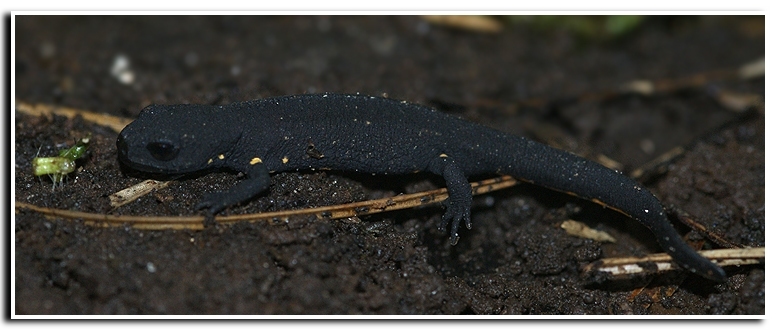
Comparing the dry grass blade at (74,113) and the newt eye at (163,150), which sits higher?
the dry grass blade at (74,113)

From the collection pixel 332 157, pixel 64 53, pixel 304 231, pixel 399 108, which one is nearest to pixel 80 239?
pixel 304 231

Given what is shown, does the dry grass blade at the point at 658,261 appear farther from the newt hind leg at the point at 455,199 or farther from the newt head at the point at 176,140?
the newt head at the point at 176,140

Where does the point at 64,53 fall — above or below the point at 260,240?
above

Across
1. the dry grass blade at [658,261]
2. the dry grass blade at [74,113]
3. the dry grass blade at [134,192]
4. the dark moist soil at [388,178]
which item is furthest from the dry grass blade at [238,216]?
the dry grass blade at [658,261]

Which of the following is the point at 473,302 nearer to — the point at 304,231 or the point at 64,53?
the point at 304,231

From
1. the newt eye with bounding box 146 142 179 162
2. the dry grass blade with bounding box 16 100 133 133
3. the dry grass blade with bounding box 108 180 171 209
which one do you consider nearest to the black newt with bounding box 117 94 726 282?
the newt eye with bounding box 146 142 179 162

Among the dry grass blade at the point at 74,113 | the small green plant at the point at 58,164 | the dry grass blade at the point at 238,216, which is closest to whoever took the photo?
the dry grass blade at the point at 238,216

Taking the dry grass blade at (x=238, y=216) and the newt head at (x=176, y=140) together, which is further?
the newt head at (x=176, y=140)
